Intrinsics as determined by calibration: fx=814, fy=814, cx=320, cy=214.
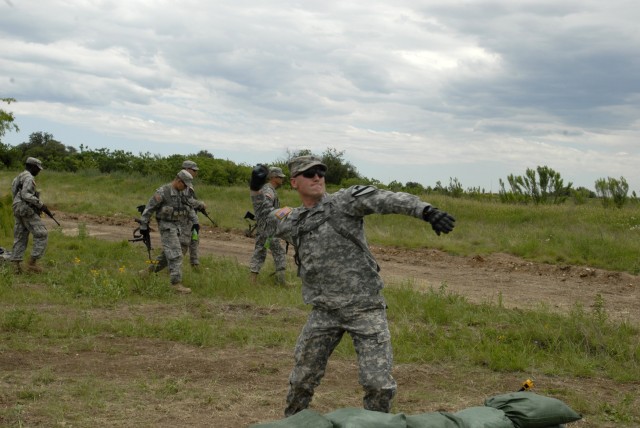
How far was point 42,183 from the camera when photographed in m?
31.2

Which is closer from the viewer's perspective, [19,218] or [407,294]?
[407,294]

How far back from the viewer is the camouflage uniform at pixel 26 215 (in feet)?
39.2

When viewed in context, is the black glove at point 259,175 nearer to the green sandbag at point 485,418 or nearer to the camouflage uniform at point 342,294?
the camouflage uniform at point 342,294

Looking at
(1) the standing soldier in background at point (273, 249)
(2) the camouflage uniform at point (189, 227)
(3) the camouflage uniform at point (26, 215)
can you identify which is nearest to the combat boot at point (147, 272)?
(2) the camouflage uniform at point (189, 227)

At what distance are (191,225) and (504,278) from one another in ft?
16.7

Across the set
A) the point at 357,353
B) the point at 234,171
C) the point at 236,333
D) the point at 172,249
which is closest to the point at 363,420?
the point at 357,353

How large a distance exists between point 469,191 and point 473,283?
13.9 m

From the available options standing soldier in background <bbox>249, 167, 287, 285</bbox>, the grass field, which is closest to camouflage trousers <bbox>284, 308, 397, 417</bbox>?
the grass field

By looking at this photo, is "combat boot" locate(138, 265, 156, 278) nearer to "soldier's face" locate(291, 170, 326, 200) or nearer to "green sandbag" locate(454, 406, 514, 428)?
"soldier's face" locate(291, 170, 326, 200)

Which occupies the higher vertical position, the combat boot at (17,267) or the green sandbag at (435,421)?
the green sandbag at (435,421)

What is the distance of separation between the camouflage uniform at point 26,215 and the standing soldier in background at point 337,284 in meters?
7.88

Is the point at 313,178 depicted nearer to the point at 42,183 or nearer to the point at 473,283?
the point at 473,283

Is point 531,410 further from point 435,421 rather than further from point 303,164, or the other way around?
point 303,164

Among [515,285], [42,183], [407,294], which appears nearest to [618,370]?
[407,294]
